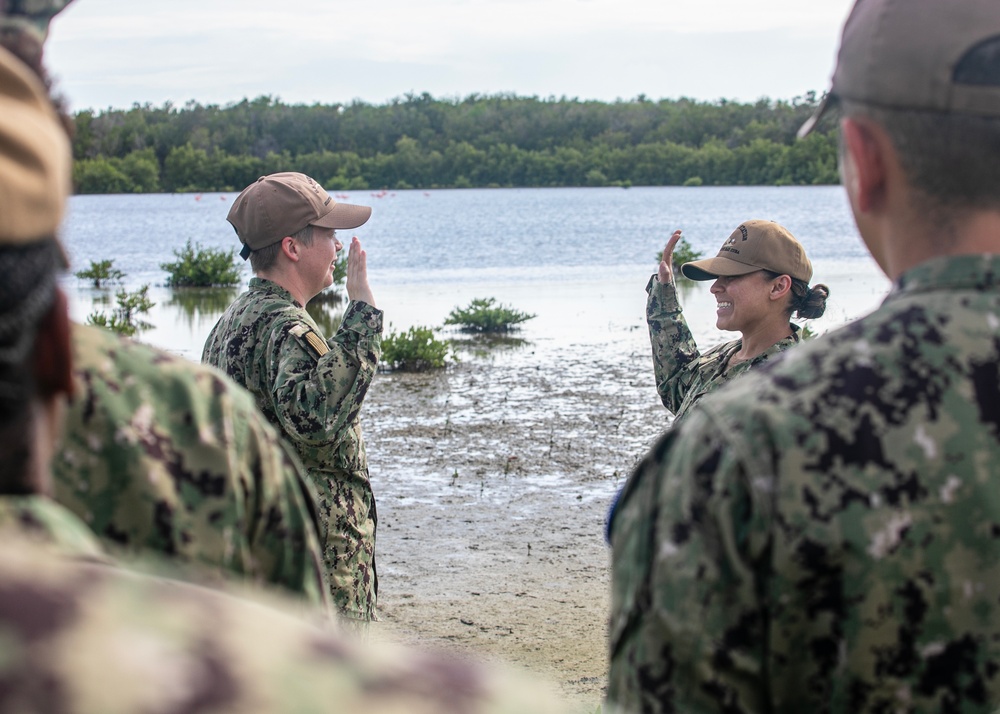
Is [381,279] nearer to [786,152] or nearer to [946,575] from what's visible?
[946,575]

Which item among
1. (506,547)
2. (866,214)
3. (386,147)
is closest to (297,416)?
(866,214)

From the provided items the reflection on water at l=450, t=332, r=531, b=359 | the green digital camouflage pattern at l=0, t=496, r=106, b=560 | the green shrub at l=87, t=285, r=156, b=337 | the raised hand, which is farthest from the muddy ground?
the green shrub at l=87, t=285, r=156, b=337

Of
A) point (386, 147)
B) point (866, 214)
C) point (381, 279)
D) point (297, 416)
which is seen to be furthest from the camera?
point (386, 147)

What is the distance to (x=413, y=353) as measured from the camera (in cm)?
1312

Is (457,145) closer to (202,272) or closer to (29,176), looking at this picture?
(202,272)

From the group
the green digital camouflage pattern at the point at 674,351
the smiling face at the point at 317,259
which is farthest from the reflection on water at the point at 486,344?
the smiling face at the point at 317,259

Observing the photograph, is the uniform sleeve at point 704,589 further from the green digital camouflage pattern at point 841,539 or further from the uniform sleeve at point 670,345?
the uniform sleeve at point 670,345

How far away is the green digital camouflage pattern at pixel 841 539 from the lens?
1592mm

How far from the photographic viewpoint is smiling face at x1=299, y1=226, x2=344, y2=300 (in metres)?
4.27

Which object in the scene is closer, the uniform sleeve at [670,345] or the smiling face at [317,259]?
the smiling face at [317,259]

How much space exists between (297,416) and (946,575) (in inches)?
103

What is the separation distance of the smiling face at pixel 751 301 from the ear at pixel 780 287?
0.01 metres

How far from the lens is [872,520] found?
1.59 meters

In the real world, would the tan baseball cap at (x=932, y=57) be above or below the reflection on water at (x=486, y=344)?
above
